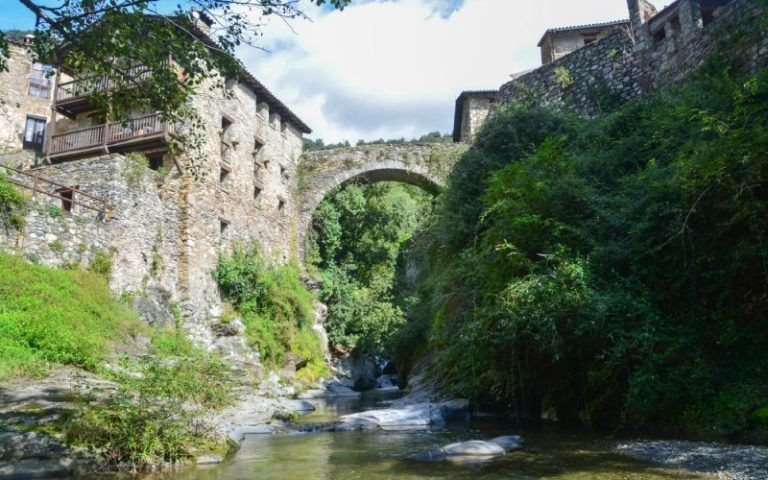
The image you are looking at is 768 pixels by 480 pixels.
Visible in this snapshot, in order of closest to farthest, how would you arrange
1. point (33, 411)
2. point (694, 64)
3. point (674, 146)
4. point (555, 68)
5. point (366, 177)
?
point (33, 411), point (674, 146), point (694, 64), point (555, 68), point (366, 177)

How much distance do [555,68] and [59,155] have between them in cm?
1691

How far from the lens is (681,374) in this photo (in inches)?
227

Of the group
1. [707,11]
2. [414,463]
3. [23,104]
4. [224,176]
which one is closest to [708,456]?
[414,463]

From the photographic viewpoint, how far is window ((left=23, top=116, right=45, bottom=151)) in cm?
2932

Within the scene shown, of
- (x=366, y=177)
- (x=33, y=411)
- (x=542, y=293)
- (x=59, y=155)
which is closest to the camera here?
(x=33, y=411)

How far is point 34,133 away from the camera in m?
29.7

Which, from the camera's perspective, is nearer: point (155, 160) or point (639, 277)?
point (639, 277)

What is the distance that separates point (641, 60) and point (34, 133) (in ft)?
98.1

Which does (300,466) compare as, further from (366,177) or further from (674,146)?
(366,177)

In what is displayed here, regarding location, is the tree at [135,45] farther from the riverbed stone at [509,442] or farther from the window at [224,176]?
the window at [224,176]

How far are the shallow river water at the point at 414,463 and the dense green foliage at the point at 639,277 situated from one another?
2.85ft

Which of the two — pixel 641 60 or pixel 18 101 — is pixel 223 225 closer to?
pixel 641 60

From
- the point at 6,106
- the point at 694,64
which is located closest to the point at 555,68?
the point at 694,64

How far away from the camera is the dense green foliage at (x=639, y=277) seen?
565 centimetres
